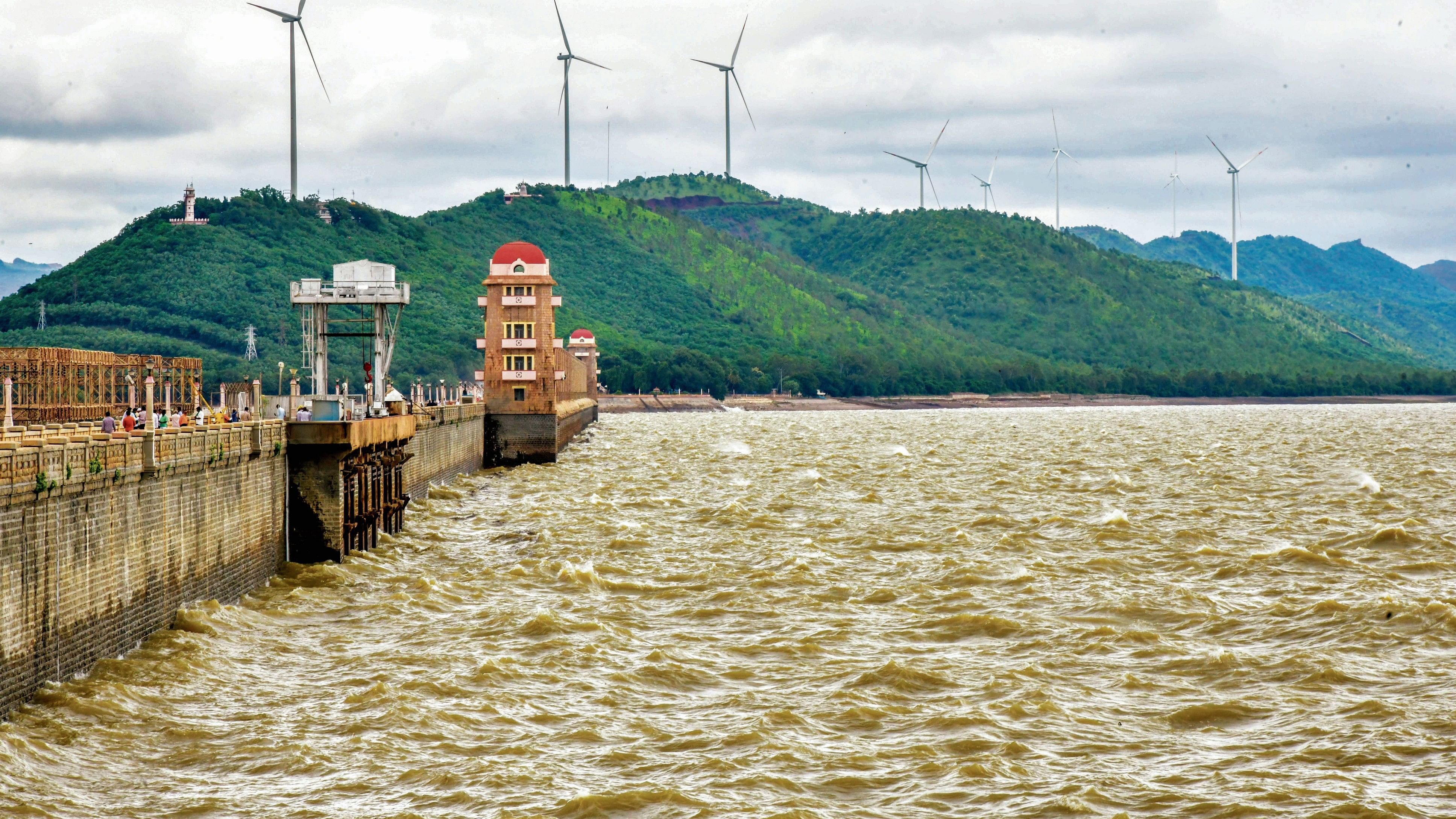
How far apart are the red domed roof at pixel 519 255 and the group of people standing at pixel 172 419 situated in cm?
3820

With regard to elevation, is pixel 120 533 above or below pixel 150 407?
below

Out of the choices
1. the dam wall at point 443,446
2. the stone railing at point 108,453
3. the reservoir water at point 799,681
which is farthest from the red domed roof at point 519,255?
the stone railing at point 108,453

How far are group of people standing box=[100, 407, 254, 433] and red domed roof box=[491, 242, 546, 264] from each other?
3820 cm

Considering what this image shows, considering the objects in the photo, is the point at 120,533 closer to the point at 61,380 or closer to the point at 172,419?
the point at 172,419

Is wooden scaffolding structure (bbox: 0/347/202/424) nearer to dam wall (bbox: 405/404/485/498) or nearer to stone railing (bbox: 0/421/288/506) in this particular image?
dam wall (bbox: 405/404/485/498)

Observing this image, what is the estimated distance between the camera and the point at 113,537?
84.7 ft

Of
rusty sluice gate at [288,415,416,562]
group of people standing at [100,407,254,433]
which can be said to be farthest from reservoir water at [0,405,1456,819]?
group of people standing at [100,407,254,433]

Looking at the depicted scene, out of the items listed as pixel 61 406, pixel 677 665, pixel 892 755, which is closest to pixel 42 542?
pixel 677 665

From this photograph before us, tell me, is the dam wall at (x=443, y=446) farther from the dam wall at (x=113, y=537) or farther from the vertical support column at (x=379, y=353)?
the dam wall at (x=113, y=537)

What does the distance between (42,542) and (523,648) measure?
383 inches

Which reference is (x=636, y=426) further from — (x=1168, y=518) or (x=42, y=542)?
(x=42, y=542)

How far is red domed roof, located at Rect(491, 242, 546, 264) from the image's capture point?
95.1m

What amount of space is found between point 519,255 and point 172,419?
53057 mm

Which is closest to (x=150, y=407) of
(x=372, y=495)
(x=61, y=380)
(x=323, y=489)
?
(x=323, y=489)
